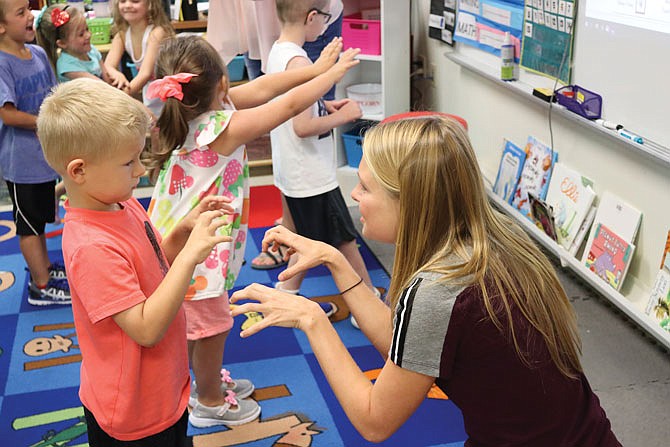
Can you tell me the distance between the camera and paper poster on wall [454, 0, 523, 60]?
3756mm

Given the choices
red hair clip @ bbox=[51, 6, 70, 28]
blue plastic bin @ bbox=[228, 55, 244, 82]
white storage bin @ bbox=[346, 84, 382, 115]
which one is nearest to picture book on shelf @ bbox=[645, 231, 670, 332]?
white storage bin @ bbox=[346, 84, 382, 115]

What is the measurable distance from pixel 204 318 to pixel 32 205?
4.69ft

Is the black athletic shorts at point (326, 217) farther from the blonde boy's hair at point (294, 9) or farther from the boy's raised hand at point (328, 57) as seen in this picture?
the boy's raised hand at point (328, 57)

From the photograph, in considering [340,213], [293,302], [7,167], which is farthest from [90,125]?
[7,167]

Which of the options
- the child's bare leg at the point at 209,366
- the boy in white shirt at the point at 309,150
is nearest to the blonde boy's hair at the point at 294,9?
the boy in white shirt at the point at 309,150

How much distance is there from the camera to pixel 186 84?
2.20m

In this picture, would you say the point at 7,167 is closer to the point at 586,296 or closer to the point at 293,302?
the point at 293,302

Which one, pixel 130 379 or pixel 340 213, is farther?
pixel 340 213

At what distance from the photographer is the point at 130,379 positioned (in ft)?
5.28

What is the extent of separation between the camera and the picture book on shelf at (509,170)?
152 inches

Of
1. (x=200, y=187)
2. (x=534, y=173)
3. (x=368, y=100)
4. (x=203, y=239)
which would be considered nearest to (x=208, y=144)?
(x=200, y=187)

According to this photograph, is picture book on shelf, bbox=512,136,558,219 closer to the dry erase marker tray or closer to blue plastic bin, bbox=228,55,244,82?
the dry erase marker tray

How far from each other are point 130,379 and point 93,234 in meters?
0.32

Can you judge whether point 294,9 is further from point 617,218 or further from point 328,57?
point 617,218
